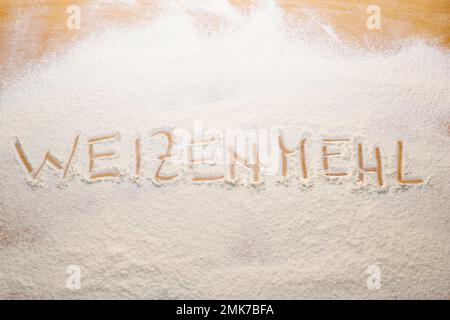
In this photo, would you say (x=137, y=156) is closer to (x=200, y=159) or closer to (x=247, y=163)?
(x=200, y=159)

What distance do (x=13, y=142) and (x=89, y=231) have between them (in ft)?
1.07

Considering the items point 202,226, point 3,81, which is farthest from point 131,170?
point 3,81

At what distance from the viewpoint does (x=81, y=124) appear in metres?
0.96

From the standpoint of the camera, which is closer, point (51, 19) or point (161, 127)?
point (161, 127)

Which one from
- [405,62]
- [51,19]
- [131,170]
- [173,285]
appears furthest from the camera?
[51,19]

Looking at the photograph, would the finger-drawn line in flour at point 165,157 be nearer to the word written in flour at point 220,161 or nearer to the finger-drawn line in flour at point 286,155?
the word written in flour at point 220,161

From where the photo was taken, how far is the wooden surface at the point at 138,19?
44.8 inches

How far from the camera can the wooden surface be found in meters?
1.14

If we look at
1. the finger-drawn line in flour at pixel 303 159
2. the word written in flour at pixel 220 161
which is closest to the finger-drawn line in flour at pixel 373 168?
the word written in flour at pixel 220 161

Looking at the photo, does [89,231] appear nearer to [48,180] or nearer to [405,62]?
[48,180]

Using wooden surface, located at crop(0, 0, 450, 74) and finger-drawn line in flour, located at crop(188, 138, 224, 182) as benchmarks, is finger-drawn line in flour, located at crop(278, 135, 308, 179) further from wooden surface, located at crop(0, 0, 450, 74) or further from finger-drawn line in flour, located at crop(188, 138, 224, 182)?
wooden surface, located at crop(0, 0, 450, 74)

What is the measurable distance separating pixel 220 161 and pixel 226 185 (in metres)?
0.06

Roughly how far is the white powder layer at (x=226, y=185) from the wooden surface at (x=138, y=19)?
6 centimetres

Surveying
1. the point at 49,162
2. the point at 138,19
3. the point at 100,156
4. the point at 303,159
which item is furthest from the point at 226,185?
the point at 138,19
